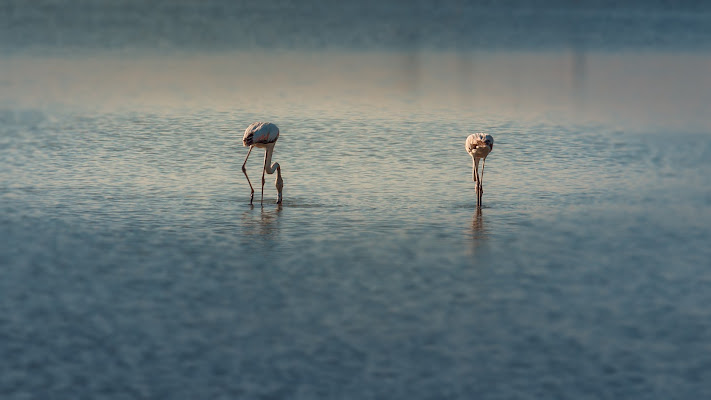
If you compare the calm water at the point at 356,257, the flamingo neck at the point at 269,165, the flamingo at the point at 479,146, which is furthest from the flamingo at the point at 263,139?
the flamingo at the point at 479,146

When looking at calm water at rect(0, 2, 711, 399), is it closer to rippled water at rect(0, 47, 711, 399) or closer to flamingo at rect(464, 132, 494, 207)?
rippled water at rect(0, 47, 711, 399)

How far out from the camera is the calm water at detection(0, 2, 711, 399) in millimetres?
7996

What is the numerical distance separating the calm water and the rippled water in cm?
3

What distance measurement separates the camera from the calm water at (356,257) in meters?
8.00

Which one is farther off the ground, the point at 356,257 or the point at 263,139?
the point at 263,139

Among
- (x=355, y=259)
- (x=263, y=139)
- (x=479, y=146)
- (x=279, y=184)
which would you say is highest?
(x=263, y=139)

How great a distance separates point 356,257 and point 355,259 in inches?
3.5

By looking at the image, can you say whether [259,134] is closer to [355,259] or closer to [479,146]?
[479,146]

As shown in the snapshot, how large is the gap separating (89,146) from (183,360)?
37.8 feet

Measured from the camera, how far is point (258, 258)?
11219 millimetres

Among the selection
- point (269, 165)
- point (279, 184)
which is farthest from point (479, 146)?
point (269, 165)

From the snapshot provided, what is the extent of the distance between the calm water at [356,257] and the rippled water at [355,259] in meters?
0.03

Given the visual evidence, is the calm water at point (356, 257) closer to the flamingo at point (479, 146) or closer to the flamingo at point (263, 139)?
the flamingo at point (479, 146)

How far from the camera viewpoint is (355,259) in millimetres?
11180
